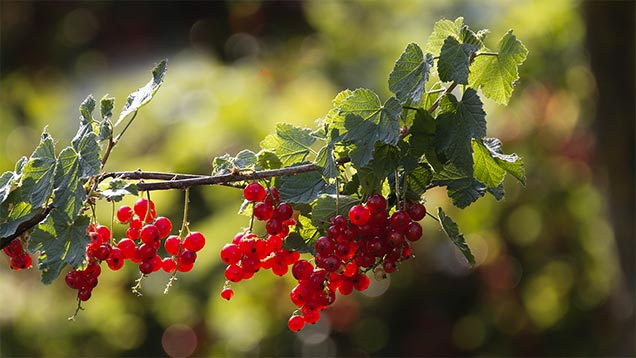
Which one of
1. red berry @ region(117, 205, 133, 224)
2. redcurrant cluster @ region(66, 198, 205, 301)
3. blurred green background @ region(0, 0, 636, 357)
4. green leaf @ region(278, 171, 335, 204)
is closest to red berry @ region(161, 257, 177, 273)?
redcurrant cluster @ region(66, 198, 205, 301)

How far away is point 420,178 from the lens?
125cm

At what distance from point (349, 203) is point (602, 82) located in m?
2.47

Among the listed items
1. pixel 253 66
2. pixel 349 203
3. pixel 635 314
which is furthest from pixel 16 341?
pixel 349 203

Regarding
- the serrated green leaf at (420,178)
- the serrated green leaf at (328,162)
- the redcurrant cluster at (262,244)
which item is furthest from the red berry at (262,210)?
the serrated green leaf at (420,178)

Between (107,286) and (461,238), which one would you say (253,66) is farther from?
(461,238)

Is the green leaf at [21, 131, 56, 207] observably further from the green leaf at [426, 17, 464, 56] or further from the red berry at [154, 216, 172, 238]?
the green leaf at [426, 17, 464, 56]

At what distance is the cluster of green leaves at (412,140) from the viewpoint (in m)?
1.16

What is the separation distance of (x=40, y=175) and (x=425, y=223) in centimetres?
283

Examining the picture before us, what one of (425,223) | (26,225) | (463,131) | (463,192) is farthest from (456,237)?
(425,223)

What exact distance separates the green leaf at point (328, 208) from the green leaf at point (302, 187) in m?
0.02

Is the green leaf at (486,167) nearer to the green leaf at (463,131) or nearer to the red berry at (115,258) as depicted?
A: the green leaf at (463,131)

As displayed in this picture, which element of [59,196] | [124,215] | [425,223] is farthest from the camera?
[425,223]

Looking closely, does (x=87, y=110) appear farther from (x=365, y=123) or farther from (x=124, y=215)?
(x=365, y=123)

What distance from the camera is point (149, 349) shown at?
4.24 metres
